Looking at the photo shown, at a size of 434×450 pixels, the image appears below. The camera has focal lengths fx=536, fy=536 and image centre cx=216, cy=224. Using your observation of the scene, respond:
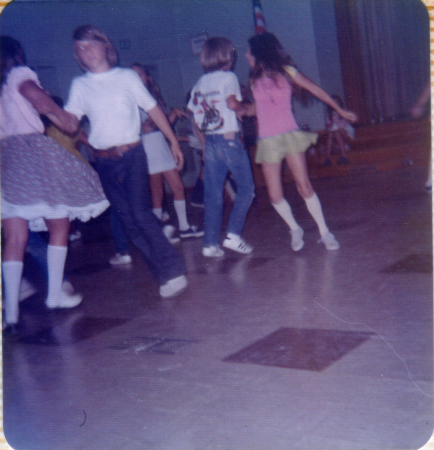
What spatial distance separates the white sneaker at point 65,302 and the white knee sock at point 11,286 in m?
0.30

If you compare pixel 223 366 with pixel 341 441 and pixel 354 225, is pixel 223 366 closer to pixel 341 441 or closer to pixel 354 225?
pixel 341 441

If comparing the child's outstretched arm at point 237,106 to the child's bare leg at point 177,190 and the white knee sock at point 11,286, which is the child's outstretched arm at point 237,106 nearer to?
the child's bare leg at point 177,190

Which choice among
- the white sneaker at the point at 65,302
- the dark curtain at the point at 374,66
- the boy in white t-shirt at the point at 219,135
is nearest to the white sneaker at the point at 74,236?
the boy in white t-shirt at the point at 219,135

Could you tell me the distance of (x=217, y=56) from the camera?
3.66m

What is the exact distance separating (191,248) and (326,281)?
1763mm

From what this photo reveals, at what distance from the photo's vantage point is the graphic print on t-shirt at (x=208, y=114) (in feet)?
12.3

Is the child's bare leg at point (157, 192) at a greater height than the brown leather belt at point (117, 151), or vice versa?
the brown leather belt at point (117, 151)

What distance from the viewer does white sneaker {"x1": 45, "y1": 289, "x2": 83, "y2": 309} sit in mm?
3102

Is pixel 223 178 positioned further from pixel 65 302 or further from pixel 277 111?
pixel 65 302

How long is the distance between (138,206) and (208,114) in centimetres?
107

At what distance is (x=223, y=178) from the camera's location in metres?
3.94

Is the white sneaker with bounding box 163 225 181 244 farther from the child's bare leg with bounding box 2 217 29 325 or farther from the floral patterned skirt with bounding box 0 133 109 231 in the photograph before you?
the child's bare leg with bounding box 2 217 29 325

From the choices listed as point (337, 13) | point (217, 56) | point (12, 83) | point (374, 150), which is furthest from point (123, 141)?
point (337, 13)

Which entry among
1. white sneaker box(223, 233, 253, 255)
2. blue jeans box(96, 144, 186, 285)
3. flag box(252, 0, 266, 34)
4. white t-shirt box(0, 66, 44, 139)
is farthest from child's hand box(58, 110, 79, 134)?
flag box(252, 0, 266, 34)
